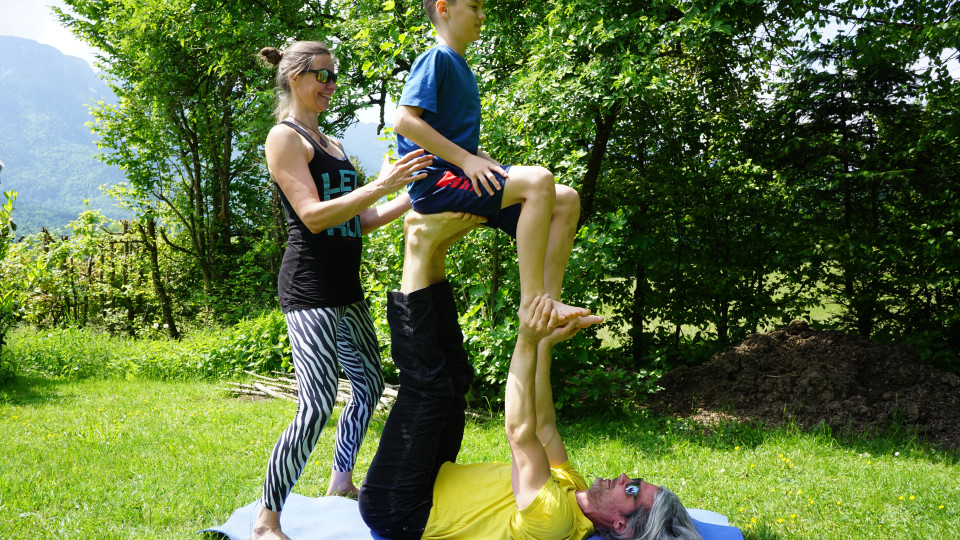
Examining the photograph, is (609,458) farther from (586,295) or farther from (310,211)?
(310,211)

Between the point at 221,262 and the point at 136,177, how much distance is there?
2.25 metres

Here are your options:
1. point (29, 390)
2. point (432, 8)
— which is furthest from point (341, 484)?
point (29, 390)

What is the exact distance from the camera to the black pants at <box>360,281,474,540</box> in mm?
2553

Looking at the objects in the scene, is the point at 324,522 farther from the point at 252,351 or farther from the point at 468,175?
the point at 252,351

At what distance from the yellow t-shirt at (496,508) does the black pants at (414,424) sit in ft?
0.21

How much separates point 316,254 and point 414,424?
0.82 metres

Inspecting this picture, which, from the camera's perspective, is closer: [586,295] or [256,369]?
[586,295]

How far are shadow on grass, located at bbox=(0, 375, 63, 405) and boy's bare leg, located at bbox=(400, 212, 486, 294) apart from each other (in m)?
5.29

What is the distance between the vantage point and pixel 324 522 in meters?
2.93

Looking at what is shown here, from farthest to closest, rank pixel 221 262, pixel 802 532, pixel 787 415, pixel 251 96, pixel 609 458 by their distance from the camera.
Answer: pixel 221 262 → pixel 251 96 → pixel 787 415 → pixel 609 458 → pixel 802 532

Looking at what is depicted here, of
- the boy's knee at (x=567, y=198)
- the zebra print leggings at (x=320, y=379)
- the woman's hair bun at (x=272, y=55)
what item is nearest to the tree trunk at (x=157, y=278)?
the woman's hair bun at (x=272, y=55)

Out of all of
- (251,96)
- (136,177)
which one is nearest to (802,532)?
(251,96)

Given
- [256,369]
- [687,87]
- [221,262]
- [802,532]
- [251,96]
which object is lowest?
[802,532]

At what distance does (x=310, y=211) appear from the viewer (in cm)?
257
